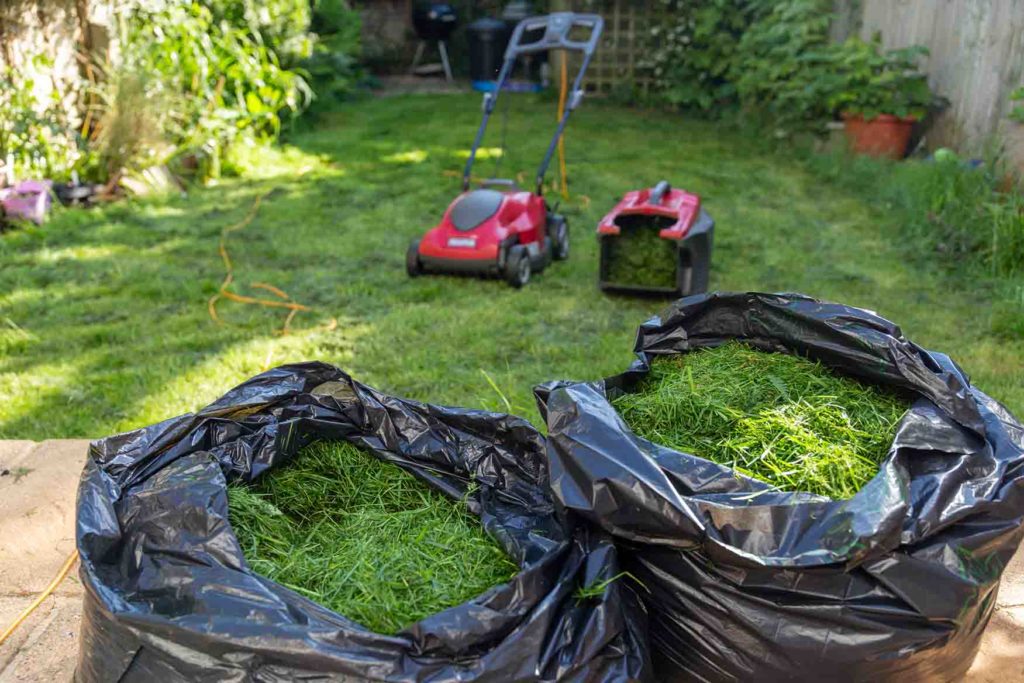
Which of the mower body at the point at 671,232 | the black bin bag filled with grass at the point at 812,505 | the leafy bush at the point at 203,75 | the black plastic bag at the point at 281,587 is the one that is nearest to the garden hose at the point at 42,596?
the black plastic bag at the point at 281,587

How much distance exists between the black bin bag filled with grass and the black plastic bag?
0.12m

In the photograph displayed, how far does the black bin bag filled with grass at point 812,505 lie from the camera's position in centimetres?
150

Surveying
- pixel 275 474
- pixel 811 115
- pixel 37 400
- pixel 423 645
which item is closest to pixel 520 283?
pixel 37 400

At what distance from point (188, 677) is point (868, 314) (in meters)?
1.48

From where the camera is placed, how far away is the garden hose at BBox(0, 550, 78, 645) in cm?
198

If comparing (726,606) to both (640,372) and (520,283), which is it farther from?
(520,283)

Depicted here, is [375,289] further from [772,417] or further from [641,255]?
[772,417]

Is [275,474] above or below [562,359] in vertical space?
above

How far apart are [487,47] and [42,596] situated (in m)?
8.63

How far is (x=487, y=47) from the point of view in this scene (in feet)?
32.4

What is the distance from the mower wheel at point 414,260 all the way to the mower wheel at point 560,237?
0.67 metres

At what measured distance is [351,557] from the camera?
172 centimetres

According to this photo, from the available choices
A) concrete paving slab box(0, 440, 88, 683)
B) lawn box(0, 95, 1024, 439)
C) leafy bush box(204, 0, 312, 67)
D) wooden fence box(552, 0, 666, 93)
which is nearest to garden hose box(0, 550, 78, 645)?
concrete paving slab box(0, 440, 88, 683)

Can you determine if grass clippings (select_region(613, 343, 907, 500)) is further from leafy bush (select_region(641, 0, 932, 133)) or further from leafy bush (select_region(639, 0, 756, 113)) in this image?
leafy bush (select_region(639, 0, 756, 113))
